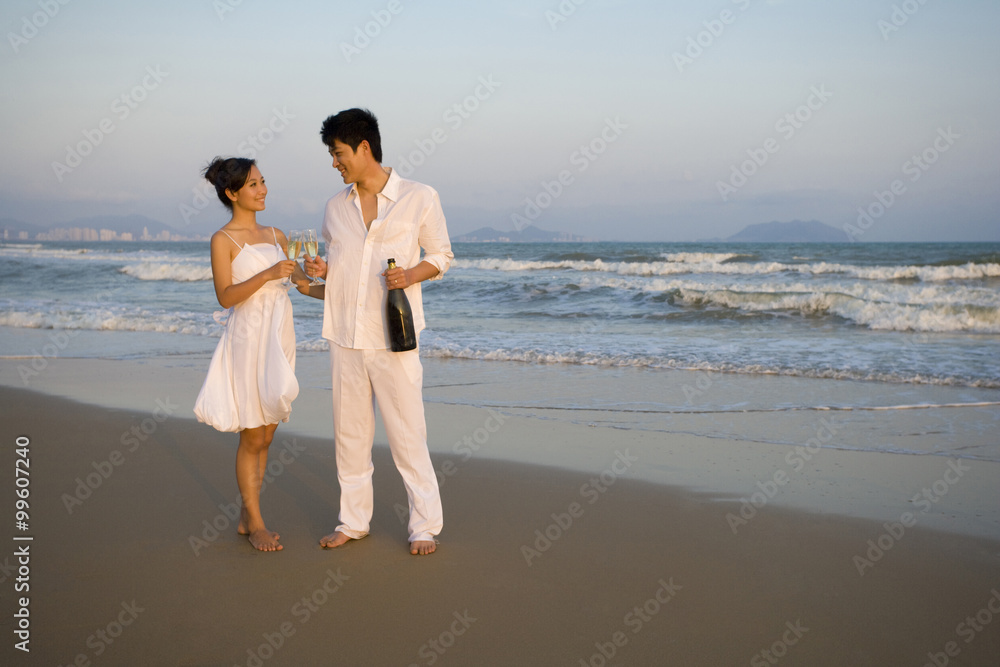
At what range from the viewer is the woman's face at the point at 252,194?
372cm

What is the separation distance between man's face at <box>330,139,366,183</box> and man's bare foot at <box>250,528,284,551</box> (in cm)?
178

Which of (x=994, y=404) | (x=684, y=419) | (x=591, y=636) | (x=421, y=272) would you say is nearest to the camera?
(x=591, y=636)

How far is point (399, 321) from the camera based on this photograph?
11.5ft

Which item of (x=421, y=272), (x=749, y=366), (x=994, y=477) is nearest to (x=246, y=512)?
(x=421, y=272)

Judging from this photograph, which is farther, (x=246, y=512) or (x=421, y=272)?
(x=246, y=512)

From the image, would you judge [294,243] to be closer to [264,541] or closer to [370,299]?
[370,299]

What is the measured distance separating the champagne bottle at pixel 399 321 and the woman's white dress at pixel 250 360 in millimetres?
511

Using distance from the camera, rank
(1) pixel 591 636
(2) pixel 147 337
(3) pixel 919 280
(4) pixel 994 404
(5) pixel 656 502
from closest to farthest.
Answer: (1) pixel 591 636
(5) pixel 656 502
(4) pixel 994 404
(2) pixel 147 337
(3) pixel 919 280

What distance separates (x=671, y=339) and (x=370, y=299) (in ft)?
A: 30.6

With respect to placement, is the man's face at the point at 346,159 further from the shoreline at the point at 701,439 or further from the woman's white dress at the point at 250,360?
the shoreline at the point at 701,439

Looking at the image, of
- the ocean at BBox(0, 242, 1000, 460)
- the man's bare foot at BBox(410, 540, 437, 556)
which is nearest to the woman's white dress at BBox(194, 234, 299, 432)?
the man's bare foot at BBox(410, 540, 437, 556)

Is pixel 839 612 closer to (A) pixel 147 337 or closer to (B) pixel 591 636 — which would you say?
(B) pixel 591 636

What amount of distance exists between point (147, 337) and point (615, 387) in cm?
844

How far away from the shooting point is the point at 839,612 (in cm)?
307
